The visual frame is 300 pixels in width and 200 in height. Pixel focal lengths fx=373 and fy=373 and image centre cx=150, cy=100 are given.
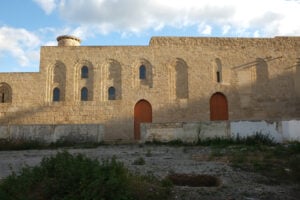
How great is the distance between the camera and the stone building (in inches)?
952

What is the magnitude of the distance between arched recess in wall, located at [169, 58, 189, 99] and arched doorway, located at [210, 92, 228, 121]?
1.82 m

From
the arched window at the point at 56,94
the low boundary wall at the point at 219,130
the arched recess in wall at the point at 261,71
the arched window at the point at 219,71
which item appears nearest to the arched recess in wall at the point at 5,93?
the arched window at the point at 56,94

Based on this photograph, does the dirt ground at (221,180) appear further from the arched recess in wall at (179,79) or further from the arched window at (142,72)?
the arched window at (142,72)

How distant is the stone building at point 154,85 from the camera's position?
2419 cm

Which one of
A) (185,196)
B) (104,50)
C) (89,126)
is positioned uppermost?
(104,50)

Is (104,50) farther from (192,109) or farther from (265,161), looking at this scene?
(265,161)

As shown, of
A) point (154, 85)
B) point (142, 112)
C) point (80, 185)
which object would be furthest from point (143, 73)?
point (80, 185)

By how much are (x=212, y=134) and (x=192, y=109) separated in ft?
25.1

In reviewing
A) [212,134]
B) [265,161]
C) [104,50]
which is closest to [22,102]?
[104,50]

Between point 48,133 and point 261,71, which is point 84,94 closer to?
point 48,133

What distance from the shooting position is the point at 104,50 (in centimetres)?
2498

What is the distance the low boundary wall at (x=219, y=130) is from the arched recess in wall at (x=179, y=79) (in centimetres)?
760

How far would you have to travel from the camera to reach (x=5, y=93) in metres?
24.8

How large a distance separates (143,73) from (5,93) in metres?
9.27
